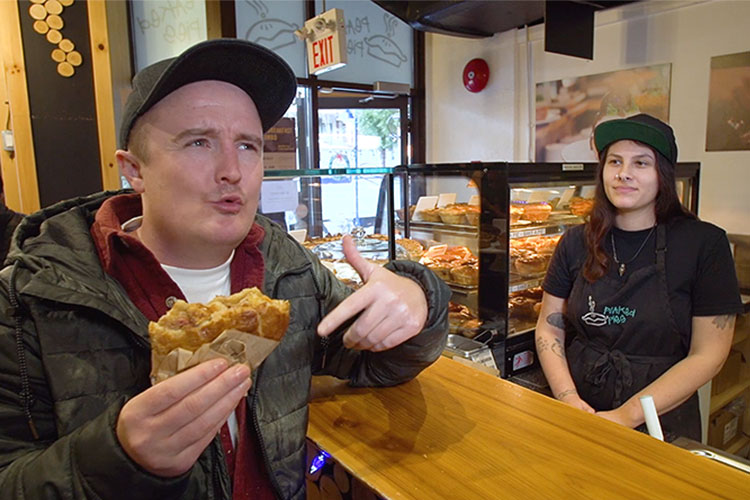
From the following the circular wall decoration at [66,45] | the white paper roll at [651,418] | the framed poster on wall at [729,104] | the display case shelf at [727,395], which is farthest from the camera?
the circular wall decoration at [66,45]

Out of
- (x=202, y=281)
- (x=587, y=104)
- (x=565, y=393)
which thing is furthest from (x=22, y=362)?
(x=587, y=104)

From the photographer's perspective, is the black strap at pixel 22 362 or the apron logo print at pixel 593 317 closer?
the black strap at pixel 22 362

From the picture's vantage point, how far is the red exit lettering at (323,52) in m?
3.88

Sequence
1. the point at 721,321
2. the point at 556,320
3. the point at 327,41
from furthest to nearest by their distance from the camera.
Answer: the point at 327,41 < the point at 556,320 < the point at 721,321

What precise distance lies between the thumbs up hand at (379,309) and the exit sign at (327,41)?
3.03 m

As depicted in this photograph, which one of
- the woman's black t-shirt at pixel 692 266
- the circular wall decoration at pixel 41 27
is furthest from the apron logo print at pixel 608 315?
the circular wall decoration at pixel 41 27

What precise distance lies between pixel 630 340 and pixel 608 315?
0.42 ft

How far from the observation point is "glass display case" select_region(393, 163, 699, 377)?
7.40ft

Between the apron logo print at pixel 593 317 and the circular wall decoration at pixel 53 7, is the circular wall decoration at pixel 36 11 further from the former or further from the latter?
the apron logo print at pixel 593 317

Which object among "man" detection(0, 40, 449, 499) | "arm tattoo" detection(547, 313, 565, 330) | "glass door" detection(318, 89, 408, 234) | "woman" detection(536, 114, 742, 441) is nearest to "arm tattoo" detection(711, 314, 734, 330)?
"woman" detection(536, 114, 742, 441)

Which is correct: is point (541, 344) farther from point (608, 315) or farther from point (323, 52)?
point (323, 52)

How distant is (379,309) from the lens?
1.08 metres

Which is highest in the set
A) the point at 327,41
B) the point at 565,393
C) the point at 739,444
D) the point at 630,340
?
the point at 327,41

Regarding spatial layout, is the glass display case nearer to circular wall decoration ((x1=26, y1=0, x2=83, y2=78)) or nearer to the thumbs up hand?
the thumbs up hand
